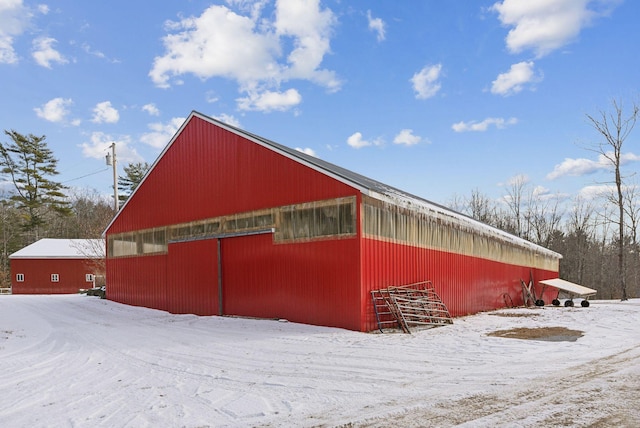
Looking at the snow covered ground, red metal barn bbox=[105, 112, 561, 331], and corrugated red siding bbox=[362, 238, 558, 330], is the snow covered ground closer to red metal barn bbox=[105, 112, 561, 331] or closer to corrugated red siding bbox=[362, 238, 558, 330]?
red metal barn bbox=[105, 112, 561, 331]

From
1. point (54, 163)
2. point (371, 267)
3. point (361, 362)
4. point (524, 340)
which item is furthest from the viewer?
point (54, 163)

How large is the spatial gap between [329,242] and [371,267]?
56.1 inches

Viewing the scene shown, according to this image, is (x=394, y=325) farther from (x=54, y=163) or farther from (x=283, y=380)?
(x=54, y=163)

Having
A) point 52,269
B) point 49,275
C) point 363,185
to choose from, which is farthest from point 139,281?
point 49,275

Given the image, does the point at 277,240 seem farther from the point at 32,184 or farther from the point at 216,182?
the point at 32,184

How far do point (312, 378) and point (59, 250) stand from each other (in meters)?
38.6

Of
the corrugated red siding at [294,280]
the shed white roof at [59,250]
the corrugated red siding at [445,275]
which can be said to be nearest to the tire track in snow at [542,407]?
the corrugated red siding at [445,275]

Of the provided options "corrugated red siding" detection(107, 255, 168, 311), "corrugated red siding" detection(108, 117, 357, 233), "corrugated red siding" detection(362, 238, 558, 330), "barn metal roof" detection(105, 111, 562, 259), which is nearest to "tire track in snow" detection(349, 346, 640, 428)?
"corrugated red siding" detection(362, 238, 558, 330)

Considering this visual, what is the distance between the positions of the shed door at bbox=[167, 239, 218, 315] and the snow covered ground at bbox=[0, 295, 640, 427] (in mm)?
3476

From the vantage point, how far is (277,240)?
598 inches

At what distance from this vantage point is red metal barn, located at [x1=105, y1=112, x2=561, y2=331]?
44.3 feet

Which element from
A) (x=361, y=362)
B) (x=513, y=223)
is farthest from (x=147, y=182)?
(x=513, y=223)

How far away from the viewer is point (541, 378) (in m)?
7.23

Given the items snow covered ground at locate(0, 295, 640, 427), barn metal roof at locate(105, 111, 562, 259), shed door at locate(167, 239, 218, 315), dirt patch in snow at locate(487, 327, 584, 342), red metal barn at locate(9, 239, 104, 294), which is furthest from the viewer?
red metal barn at locate(9, 239, 104, 294)
